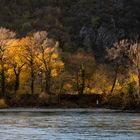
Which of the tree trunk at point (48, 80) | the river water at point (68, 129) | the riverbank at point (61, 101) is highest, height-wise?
the tree trunk at point (48, 80)

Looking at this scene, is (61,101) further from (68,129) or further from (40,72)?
(68,129)

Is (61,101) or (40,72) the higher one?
Answer: (40,72)

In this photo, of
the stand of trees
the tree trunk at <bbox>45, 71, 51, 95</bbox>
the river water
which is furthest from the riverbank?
the river water

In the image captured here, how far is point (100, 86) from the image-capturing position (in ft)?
369

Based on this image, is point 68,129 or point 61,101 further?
point 61,101

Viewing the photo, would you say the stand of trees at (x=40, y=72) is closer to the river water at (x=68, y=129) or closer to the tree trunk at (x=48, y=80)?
the tree trunk at (x=48, y=80)

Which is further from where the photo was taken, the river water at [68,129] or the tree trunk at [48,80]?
the tree trunk at [48,80]

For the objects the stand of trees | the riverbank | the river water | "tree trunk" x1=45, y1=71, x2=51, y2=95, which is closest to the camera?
the river water

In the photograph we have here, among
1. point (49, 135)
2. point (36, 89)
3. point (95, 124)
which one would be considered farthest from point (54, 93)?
point (49, 135)

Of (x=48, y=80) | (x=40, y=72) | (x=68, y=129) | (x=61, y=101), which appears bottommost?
(x=68, y=129)

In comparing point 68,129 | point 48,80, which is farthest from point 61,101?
point 68,129

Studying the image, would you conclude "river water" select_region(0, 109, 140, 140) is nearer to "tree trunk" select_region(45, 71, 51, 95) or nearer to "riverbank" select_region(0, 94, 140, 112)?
"riverbank" select_region(0, 94, 140, 112)

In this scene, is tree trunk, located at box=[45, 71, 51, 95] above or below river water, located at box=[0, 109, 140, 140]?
above

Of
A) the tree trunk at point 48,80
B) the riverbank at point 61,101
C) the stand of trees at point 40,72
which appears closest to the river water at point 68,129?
the riverbank at point 61,101
